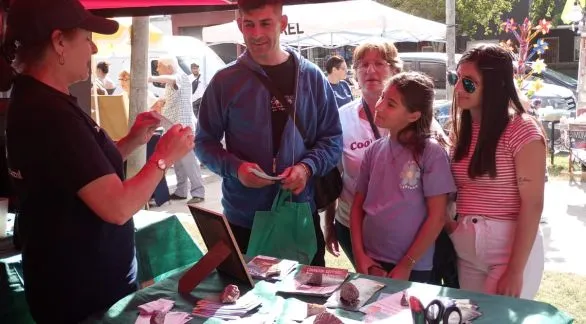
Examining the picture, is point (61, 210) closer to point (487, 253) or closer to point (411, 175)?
point (411, 175)

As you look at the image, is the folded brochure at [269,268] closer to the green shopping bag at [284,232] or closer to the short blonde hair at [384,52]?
the green shopping bag at [284,232]

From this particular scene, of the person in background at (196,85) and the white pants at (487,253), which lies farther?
the person in background at (196,85)

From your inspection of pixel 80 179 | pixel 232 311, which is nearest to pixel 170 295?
pixel 232 311

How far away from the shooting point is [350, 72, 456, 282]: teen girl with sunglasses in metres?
2.29

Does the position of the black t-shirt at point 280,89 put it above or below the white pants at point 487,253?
above

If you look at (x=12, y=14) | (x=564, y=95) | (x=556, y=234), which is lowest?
(x=556, y=234)

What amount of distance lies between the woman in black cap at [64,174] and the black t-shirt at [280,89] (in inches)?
30.6

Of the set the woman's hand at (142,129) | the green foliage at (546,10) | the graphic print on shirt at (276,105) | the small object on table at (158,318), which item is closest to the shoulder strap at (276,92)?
the graphic print on shirt at (276,105)

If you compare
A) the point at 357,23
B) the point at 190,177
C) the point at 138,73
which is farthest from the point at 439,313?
the point at 357,23

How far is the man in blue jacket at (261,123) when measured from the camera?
8.17 feet

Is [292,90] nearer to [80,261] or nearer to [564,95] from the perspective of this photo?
[80,261]

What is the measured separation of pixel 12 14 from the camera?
1657mm

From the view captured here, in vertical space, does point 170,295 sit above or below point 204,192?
above

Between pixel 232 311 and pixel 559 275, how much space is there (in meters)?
3.51
